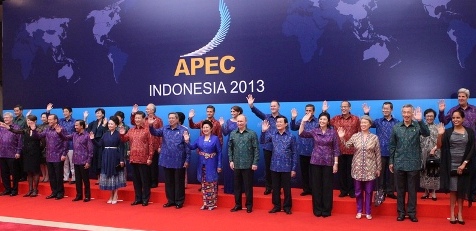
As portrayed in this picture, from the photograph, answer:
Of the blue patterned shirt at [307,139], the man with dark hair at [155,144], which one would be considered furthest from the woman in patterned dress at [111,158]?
the blue patterned shirt at [307,139]

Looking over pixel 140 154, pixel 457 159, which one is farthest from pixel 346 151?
pixel 140 154

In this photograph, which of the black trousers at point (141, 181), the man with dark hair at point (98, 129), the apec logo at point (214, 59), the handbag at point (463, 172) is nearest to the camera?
the handbag at point (463, 172)

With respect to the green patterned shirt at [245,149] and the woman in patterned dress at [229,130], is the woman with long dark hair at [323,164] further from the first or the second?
the woman in patterned dress at [229,130]

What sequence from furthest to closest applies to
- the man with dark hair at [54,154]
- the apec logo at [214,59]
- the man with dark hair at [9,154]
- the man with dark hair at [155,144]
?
the apec logo at [214,59]
the man with dark hair at [9,154]
the man with dark hair at [54,154]
the man with dark hair at [155,144]

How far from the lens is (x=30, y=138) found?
803 centimetres

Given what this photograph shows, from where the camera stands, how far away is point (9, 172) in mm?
8211

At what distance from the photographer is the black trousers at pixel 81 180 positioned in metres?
7.40

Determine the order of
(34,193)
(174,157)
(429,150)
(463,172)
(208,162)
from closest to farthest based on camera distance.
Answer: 1. (463,172)
2. (429,150)
3. (208,162)
4. (174,157)
5. (34,193)

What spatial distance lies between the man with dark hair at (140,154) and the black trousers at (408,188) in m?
3.40

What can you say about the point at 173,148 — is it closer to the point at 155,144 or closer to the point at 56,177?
the point at 155,144

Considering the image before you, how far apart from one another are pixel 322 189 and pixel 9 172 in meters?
5.40

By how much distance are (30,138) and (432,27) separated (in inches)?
258

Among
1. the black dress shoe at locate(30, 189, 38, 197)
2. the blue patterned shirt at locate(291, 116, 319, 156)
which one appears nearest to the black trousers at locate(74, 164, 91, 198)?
the black dress shoe at locate(30, 189, 38, 197)

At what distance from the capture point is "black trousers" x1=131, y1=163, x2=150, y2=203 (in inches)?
277
